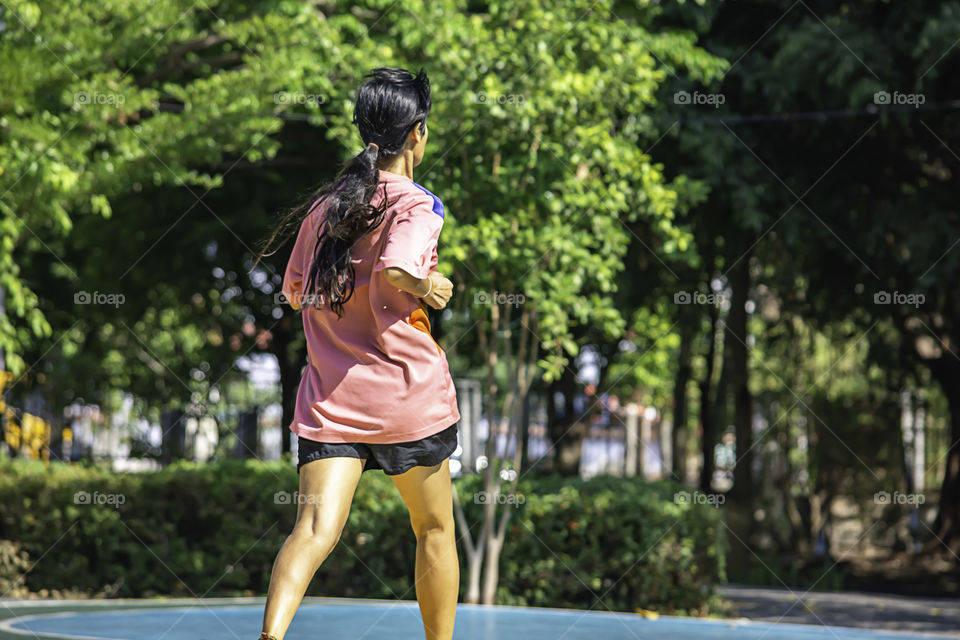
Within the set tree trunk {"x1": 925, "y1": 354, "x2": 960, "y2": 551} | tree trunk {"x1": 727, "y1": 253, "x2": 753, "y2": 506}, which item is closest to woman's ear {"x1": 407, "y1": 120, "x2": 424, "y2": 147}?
tree trunk {"x1": 727, "y1": 253, "x2": 753, "y2": 506}

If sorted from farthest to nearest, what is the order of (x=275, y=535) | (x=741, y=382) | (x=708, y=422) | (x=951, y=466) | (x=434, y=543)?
(x=708, y=422)
(x=741, y=382)
(x=951, y=466)
(x=275, y=535)
(x=434, y=543)

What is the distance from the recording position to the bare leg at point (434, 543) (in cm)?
286

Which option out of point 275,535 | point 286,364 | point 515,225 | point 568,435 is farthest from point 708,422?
point 515,225

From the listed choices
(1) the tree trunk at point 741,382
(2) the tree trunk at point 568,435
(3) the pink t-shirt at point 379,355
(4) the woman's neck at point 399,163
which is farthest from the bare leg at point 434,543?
(2) the tree trunk at point 568,435

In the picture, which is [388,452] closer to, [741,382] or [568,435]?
[741,382]

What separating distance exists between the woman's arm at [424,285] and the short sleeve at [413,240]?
0.01 m

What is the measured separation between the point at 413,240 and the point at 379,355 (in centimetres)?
31

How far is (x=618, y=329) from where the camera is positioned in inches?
304

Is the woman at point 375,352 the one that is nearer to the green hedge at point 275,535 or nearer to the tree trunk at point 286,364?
the green hedge at point 275,535

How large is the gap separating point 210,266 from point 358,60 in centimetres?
632

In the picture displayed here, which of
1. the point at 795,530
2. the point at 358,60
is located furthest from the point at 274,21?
the point at 795,530

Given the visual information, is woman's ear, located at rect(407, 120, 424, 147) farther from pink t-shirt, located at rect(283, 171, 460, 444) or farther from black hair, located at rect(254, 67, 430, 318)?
pink t-shirt, located at rect(283, 171, 460, 444)

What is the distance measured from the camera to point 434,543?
291cm

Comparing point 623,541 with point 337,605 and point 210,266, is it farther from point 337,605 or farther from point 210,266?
point 210,266
